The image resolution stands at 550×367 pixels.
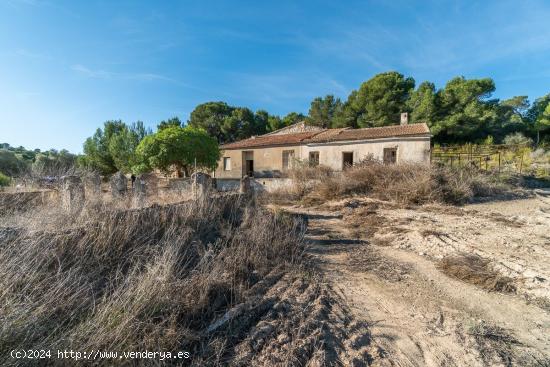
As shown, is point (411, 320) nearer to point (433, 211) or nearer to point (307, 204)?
point (433, 211)

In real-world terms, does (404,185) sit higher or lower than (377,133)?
lower

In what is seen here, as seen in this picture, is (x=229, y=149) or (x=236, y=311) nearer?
(x=236, y=311)

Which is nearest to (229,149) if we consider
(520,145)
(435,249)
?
(435,249)

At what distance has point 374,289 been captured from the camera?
355cm

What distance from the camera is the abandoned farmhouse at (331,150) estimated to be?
13.8 m

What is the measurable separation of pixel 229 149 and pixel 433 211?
16.2m

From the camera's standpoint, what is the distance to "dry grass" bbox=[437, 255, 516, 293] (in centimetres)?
362

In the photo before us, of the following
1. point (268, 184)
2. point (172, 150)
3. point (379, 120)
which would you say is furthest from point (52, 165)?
point (379, 120)

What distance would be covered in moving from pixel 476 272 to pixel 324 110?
1223 inches

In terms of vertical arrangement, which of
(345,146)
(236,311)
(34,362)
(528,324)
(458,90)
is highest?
(458,90)

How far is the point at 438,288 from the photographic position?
3.64 metres

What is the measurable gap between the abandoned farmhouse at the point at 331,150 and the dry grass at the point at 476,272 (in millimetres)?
9047

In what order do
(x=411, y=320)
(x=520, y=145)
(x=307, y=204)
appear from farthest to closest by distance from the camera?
(x=520, y=145) < (x=307, y=204) < (x=411, y=320)

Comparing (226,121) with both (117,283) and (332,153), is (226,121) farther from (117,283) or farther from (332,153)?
(117,283)
